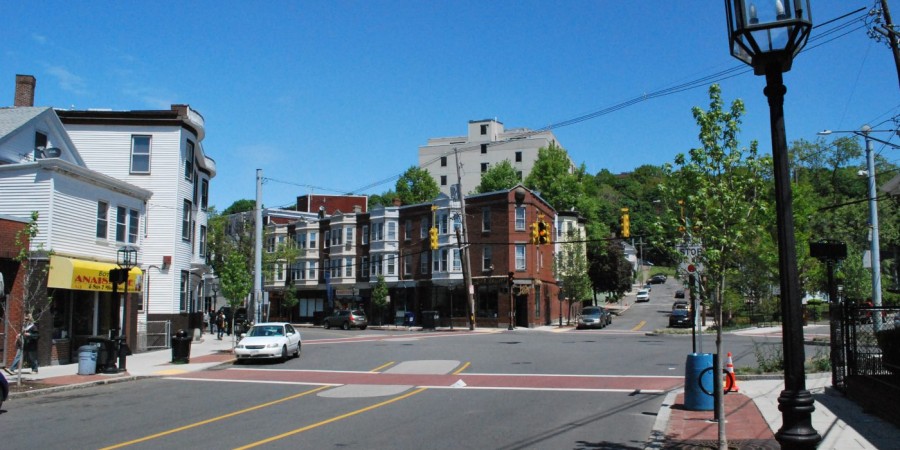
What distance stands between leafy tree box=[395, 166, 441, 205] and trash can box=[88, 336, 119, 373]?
7380 cm

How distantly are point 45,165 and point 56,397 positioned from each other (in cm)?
1063

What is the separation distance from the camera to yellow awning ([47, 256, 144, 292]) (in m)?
24.0

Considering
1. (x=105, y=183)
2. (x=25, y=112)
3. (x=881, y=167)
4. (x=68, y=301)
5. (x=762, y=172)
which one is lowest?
(x=68, y=301)

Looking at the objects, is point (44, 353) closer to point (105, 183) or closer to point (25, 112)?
point (105, 183)

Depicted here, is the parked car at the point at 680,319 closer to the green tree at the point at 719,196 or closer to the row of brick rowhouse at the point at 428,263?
the row of brick rowhouse at the point at 428,263

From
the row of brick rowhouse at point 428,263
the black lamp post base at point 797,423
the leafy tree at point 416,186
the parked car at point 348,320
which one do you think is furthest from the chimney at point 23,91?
the leafy tree at point 416,186

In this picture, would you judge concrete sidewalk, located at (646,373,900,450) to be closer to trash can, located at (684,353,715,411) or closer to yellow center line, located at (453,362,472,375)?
trash can, located at (684,353,715,411)

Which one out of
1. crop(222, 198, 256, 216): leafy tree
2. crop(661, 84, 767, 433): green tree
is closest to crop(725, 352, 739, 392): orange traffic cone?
crop(661, 84, 767, 433): green tree

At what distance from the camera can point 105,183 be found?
91.2ft

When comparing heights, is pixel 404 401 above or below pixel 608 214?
below

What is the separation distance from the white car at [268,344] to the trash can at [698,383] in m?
17.2

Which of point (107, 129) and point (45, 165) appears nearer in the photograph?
point (45, 165)

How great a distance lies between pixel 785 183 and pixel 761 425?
732cm

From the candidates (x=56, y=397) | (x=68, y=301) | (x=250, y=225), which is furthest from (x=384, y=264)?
(x=56, y=397)
